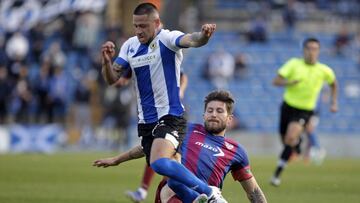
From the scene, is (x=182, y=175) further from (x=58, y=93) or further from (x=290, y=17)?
(x=290, y=17)

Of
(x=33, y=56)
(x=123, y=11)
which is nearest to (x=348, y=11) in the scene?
(x=123, y=11)

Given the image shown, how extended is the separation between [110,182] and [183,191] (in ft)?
26.9

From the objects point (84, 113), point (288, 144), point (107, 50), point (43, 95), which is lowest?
point (84, 113)

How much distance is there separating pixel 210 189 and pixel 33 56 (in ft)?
84.0

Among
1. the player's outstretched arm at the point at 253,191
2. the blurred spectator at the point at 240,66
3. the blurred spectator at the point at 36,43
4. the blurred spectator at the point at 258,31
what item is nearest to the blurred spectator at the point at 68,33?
the blurred spectator at the point at 36,43

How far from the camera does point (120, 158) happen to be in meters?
9.88

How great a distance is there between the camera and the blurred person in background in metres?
17.9

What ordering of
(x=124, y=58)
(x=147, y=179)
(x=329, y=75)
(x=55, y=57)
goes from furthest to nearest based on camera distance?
1. (x=55, y=57)
2. (x=329, y=75)
3. (x=147, y=179)
4. (x=124, y=58)

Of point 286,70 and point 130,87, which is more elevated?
point 286,70

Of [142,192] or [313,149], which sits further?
[313,149]

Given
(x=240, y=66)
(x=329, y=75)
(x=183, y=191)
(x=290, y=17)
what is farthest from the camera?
(x=290, y=17)

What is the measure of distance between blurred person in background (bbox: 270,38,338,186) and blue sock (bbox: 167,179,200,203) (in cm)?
858

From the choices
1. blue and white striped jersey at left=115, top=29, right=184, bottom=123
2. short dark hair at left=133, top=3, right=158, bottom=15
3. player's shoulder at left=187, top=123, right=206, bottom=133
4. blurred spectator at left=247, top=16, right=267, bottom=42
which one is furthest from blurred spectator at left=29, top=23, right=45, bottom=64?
player's shoulder at left=187, top=123, right=206, bottom=133

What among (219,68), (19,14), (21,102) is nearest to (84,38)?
(19,14)
